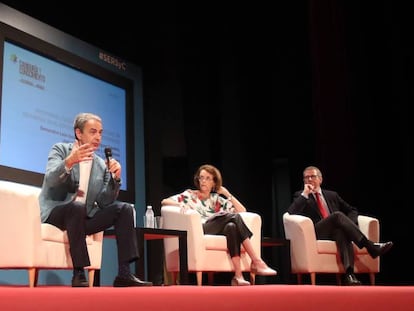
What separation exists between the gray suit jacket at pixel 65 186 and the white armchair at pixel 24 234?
127 millimetres

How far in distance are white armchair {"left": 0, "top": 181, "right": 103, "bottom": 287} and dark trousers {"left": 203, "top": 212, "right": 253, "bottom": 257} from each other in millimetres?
1403

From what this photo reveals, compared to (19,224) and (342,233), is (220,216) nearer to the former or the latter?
(342,233)

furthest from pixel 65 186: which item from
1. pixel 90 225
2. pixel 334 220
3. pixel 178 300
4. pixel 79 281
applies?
pixel 334 220

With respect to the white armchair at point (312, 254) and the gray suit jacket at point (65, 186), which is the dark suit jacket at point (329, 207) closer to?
the white armchair at point (312, 254)

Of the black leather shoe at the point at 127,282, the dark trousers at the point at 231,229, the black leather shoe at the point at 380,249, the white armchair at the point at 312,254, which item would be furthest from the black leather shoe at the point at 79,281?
the black leather shoe at the point at 380,249

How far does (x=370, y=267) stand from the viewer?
190 inches

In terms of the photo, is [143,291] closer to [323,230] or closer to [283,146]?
[323,230]

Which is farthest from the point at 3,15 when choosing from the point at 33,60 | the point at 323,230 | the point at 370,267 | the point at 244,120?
the point at 370,267

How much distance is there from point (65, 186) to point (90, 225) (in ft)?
0.87

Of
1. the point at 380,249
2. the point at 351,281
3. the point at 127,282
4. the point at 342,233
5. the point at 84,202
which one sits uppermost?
the point at 84,202

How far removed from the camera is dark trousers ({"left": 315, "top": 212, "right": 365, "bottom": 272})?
4.62 m

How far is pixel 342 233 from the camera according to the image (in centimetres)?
473

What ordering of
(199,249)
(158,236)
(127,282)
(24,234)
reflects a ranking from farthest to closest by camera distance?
(199,249)
(158,236)
(24,234)
(127,282)

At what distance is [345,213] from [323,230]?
1.41 feet
